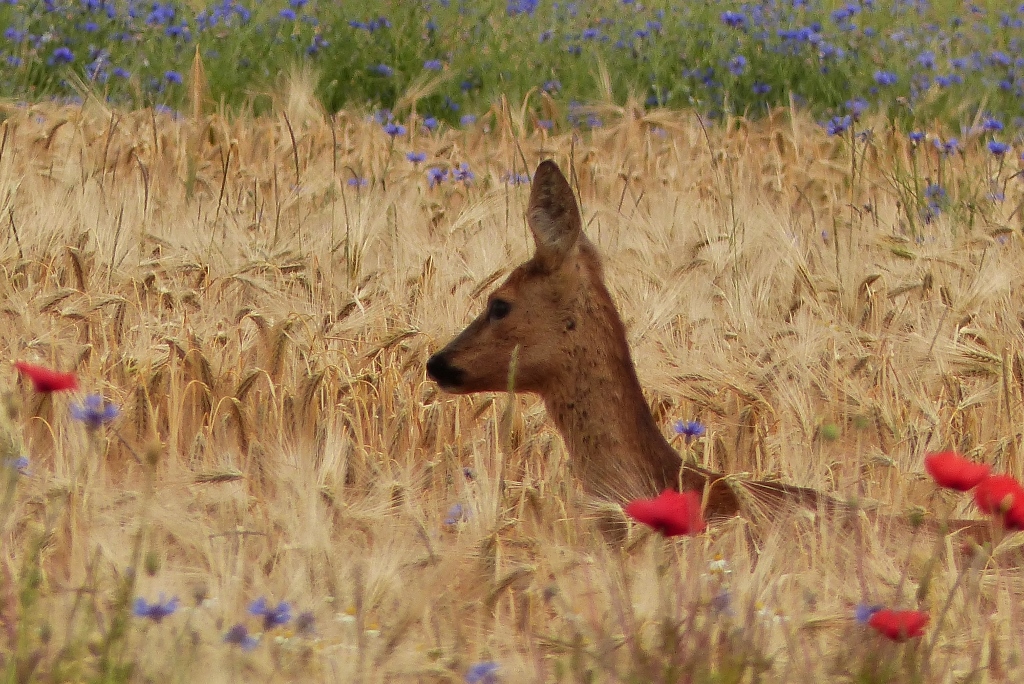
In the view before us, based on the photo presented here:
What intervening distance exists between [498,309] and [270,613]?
60.7 inches

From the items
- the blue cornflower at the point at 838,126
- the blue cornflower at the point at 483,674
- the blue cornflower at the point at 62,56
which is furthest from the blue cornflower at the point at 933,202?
the blue cornflower at the point at 62,56

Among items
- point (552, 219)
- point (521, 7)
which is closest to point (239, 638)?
point (552, 219)

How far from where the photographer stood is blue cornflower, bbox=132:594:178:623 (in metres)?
2.24

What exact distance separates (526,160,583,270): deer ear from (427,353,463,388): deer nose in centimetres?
34

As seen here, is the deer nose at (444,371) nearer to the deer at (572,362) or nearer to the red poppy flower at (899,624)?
the deer at (572,362)

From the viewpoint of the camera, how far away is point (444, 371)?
366 centimetres

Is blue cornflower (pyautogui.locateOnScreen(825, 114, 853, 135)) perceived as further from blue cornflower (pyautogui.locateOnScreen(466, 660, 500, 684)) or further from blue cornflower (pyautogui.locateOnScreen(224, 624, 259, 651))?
blue cornflower (pyautogui.locateOnScreen(224, 624, 259, 651))

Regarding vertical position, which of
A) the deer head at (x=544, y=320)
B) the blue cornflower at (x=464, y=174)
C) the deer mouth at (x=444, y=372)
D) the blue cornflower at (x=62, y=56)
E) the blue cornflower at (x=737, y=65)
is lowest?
the deer mouth at (x=444, y=372)

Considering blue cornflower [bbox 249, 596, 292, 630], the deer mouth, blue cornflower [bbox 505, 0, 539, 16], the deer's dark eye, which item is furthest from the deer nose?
blue cornflower [bbox 505, 0, 539, 16]

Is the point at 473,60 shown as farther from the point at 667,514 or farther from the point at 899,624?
the point at 899,624

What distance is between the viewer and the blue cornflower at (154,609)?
7.34 feet

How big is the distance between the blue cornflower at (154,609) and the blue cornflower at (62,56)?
734cm

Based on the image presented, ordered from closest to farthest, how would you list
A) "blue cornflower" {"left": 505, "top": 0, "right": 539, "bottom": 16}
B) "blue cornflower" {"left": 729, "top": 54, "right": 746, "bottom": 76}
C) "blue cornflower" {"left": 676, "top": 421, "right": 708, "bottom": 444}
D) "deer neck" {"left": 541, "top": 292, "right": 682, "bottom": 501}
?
"deer neck" {"left": 541, "top": 292, "right": 682, "bottom": 501}, "blue cornflower" {"left": 676, "top": 421, "right": 708, "bottom": 444}, "blue cornflower" {"left": 729, "top": 54, "right": 746, "bottom": 76}, "blue cornflower" {"left": 505, "top": 0, "right": 539, "bottom": 16}

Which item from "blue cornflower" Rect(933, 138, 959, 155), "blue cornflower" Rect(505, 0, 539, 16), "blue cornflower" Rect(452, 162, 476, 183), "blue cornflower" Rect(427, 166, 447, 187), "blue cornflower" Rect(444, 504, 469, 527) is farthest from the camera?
"blue cornflower" Rect(505, 0, 539, 16)
